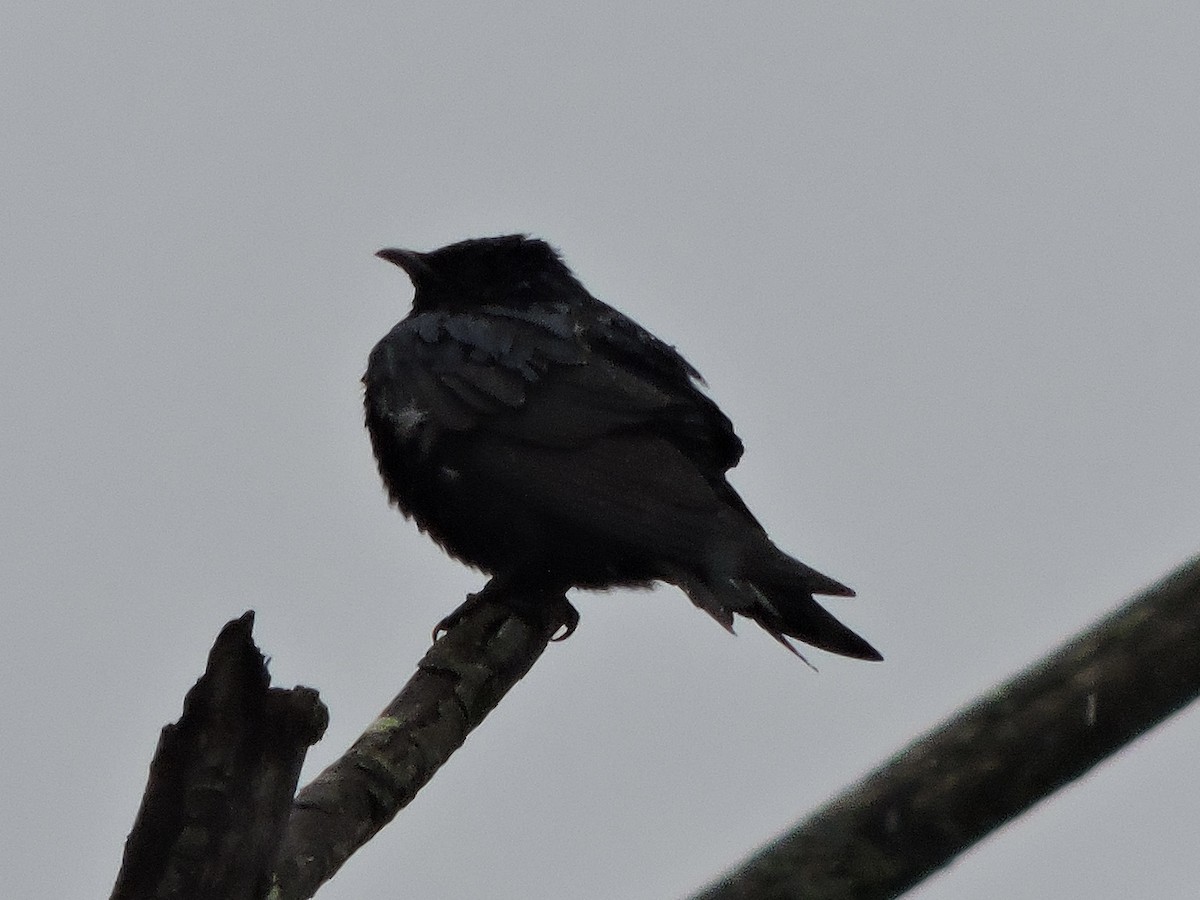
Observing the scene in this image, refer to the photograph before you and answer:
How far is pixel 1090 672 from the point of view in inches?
67.9

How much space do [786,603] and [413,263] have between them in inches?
118

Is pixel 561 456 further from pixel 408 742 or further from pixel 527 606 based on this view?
pixel 408 742

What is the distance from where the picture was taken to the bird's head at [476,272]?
704cm

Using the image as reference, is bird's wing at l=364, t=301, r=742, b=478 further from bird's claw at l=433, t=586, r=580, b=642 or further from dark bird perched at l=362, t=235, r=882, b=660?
bird's claw at l=433, t=586, r=580, b=642

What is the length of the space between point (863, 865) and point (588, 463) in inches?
155

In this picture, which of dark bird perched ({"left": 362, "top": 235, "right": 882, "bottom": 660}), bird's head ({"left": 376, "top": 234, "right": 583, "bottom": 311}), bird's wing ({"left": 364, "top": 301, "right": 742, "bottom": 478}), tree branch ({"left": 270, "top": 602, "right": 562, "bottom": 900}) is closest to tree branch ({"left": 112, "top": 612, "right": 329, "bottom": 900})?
tree branch ({"left": 270, "top": 602, "right": 562, "bottom": 900})

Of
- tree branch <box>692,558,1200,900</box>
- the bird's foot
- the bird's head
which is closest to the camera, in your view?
tree branch <box>692,558,1200,900</box>

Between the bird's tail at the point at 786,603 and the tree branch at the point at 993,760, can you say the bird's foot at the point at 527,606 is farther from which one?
the tree branch at the point at 993,760

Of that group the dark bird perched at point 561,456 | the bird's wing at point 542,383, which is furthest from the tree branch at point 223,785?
the bird's wing at point 542,383

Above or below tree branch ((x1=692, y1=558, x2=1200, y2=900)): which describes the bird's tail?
above

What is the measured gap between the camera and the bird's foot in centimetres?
527

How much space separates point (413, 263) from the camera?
7.09 metres

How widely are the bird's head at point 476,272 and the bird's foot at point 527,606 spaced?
171cm

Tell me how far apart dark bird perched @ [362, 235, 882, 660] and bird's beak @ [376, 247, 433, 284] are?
0.41 meters
